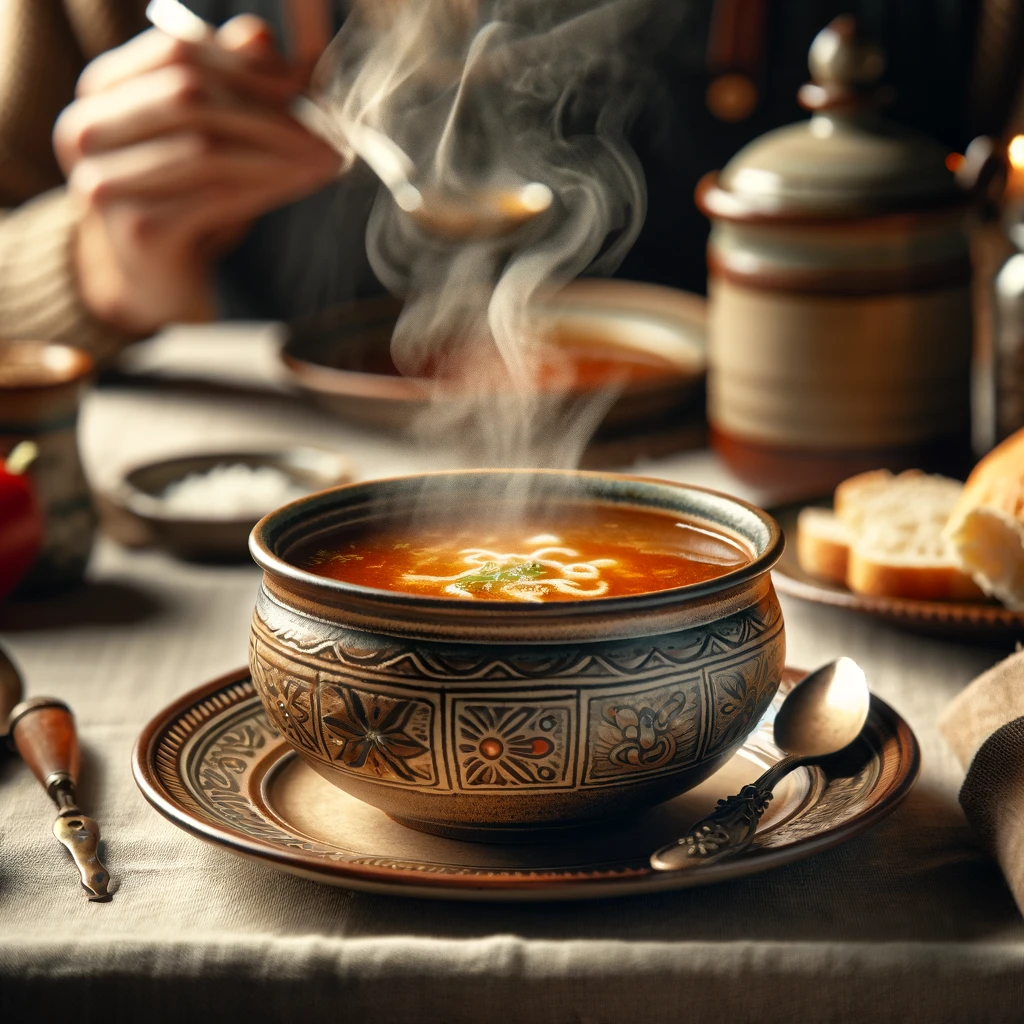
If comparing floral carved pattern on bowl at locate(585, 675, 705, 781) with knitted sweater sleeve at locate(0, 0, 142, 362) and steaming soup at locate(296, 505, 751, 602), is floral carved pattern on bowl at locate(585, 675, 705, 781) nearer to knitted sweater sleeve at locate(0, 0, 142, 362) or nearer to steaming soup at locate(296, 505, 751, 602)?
steaming soup at locate(296, 505, 751, 602)

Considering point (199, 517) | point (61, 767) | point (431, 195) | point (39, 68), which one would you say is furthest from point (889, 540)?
point (39, 68)

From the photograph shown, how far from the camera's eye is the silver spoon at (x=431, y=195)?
2742 mm

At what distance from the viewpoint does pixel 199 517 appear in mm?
1937

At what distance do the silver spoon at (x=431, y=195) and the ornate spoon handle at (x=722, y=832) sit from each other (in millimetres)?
1756

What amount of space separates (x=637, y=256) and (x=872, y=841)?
11.2 feet

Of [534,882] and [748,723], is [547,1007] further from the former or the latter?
[748,723]

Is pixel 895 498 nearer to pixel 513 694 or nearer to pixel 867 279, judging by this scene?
pixel 867 279

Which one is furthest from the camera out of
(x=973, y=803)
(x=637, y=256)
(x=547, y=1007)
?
(x=637, y=256)

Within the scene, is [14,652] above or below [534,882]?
below

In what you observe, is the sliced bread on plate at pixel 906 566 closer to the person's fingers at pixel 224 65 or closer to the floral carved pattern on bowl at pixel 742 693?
the floral carved pattern on bowl at pixel 742 693

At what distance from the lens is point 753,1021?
3.09ft

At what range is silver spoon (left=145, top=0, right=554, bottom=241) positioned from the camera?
9.00 feet

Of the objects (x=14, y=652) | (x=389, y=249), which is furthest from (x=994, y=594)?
(x=389, y=249)

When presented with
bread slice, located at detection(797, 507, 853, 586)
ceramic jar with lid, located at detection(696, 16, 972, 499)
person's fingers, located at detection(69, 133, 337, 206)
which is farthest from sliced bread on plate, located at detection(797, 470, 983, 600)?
person's fingers, located at detection(69, 133, 337, 206)
